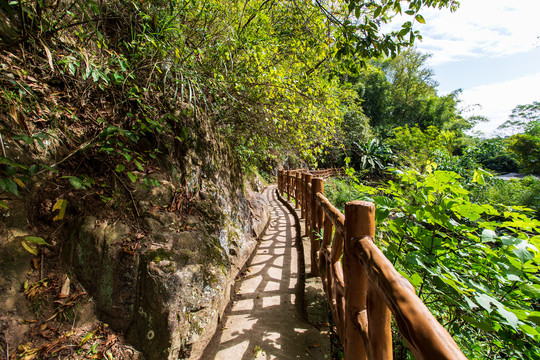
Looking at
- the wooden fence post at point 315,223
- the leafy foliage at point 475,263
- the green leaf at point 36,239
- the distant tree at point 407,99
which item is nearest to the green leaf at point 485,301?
the leafy foliage at point 475,263

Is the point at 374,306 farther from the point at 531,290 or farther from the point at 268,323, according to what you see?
the point at 268,323

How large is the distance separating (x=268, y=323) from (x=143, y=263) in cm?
148

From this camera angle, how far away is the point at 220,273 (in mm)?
2537

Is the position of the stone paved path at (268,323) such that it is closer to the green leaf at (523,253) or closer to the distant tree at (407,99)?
the green leaf at (523,253)

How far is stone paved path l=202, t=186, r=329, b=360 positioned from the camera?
2.05m

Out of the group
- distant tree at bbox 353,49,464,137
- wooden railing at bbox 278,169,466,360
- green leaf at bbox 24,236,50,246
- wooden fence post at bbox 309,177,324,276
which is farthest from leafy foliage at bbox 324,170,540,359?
distant tree at bbox 353,49,464,137

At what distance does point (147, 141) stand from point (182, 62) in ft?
3.59

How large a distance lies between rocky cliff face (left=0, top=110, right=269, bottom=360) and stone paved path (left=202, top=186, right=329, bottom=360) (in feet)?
0.75

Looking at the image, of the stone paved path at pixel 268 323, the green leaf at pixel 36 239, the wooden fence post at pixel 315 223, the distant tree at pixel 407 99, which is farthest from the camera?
the distant tree at pixel 407 99

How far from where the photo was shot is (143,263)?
197cm

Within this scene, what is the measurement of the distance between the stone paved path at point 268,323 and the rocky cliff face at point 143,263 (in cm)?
23

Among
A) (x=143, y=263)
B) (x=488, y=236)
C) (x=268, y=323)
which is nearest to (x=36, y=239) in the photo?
(x=143, y=263)

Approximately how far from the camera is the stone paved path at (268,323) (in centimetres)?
205

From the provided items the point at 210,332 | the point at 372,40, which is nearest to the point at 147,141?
the point at 210,332
